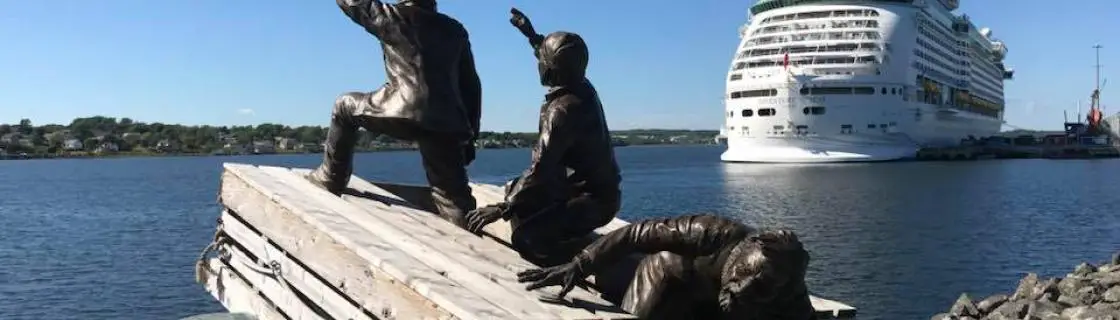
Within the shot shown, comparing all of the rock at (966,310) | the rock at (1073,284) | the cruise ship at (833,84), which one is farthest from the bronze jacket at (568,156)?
the cruise ship at (833,84)

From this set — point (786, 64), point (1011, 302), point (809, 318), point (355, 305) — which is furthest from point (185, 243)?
point (786, 64)

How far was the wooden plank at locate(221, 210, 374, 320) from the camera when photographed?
5.59m

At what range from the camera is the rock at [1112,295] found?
45.6 feet

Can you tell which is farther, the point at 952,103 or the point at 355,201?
the point at 952,103

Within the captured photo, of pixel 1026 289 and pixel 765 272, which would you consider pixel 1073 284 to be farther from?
pixel 765 272

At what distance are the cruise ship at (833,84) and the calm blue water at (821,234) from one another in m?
12.3

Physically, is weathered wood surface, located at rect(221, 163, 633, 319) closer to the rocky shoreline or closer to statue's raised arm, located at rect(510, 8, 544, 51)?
statue's raised arm, located at rect(510, 8, 544, 51)

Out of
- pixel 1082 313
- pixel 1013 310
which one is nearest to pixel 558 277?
pixel 1082 313

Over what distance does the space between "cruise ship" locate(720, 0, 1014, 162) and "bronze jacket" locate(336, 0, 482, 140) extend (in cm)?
6392

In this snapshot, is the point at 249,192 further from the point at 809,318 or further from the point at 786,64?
the point at 786,64

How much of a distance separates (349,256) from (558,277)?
1395 mm

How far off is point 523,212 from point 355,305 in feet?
3.39

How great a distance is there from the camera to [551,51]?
5.77 meters

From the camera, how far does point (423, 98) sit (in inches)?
284
